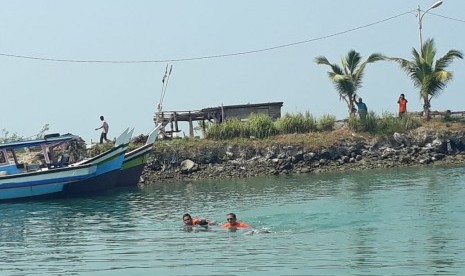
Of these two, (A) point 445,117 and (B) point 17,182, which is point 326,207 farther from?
(A) point 445,117

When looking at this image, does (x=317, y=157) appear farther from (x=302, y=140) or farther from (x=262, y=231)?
(x=262, y=231)

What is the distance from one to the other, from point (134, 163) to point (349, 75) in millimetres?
13184

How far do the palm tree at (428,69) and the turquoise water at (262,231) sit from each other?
325 inches

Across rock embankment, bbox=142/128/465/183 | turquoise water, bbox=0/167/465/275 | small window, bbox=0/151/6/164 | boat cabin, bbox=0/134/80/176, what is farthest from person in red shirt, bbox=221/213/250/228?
rock embankment, bbox=142/128/465/183

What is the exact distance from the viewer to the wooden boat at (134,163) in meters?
→ 40.6

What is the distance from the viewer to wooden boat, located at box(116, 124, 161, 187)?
40.6 m

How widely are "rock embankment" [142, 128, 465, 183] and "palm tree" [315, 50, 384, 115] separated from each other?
318 cm

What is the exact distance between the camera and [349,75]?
46.0 meters

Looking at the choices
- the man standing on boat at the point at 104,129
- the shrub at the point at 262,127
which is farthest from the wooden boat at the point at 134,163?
the shrub at the point at 262,127

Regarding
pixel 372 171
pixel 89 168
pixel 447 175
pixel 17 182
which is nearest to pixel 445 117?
pixel 372 171

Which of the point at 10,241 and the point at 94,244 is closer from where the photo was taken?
the point at 94,244

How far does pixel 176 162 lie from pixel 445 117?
1478cm

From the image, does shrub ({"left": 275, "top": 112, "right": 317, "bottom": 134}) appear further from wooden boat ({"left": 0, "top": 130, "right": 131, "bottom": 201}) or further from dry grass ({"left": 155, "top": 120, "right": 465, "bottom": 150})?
wooden boat ({"left": 0, "top": 130, "right": 131, "bottom": 201})

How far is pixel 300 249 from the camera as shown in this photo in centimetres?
1948
